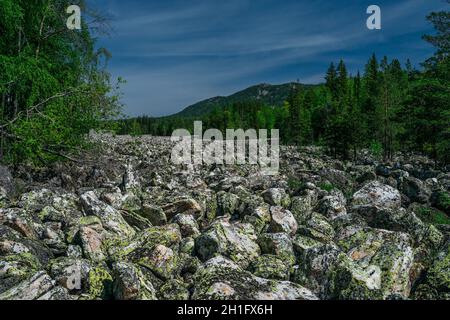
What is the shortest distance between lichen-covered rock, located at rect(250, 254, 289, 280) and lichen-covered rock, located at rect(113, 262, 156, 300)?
1450 mm

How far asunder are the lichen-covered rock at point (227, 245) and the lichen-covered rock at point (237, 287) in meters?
0.94

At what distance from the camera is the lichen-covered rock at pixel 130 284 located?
4.48m

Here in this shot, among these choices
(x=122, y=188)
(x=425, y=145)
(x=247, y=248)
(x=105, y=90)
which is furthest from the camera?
(x=425, y=145)

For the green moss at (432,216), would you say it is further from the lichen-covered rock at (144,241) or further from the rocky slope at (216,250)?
the lichen-covered rock at (144,241)

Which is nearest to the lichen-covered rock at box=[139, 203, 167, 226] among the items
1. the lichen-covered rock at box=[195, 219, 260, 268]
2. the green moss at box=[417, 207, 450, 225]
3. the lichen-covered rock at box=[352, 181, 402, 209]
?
the lichen-covered rock at box=[195, 219, 260, 268]

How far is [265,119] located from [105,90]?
10335cm

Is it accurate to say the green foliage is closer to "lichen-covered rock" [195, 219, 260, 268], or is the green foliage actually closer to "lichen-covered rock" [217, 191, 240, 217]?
"lichen-covered rock" [217, 191, 240, 217]

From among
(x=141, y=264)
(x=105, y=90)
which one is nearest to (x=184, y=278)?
(x=141, y=264)

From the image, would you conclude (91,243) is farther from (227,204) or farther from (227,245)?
(227,204)

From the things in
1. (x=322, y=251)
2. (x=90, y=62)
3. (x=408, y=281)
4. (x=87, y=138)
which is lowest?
(x=408, y=281)

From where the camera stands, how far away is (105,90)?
15.3 metres

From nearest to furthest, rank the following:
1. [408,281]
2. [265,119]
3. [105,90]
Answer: [408,281] < [105,90] < [265,119]

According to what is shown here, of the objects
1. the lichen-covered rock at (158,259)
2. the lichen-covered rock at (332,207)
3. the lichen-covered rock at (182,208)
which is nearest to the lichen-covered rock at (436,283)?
the lichen-covered rock at (158,259)
